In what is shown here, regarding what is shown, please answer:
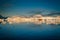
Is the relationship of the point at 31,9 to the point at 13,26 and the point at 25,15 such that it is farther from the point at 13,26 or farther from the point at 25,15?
the point at 13,26

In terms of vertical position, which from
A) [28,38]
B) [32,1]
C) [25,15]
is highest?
[32,1]

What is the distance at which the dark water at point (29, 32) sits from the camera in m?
2.48

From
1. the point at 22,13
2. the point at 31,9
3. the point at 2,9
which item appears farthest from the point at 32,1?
the point at 2,9

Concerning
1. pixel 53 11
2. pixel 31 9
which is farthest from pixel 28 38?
pixel 53 11

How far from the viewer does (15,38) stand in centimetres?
250

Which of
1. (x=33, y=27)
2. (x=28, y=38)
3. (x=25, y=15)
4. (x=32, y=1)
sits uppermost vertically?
(x=32, y=1)

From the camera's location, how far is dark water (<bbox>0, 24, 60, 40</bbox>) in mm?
2482

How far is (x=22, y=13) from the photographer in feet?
8.41

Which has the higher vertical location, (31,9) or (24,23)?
(31,9)

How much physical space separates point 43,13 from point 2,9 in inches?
35.4

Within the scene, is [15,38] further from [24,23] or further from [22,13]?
[22,13]

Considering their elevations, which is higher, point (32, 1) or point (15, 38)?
point (32, 1)

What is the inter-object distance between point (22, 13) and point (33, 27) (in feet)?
1.27

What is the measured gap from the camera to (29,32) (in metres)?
2.50
